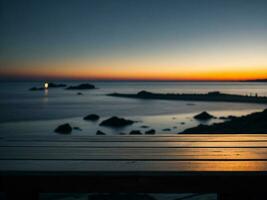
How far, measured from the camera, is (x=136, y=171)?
5.44ft

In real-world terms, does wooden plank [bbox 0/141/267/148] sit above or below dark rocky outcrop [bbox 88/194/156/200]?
above

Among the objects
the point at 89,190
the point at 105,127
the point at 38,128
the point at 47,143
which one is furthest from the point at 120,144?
the point at 38,128

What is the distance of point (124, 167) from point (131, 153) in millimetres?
366

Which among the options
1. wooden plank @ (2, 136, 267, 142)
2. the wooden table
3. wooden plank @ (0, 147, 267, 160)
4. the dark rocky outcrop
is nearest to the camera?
the wooden table

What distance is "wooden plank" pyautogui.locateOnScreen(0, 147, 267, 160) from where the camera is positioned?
6.47ft

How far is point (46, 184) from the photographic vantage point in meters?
1.69

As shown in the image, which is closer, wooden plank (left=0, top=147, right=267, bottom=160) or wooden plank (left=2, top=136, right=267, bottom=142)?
wooden plank (left=0, top=147, right=267, bottom=160)

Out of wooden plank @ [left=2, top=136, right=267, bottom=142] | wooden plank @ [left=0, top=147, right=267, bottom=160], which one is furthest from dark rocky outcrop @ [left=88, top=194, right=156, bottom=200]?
wooden plank @ [left=0, top=147, right=267, bottom=160]

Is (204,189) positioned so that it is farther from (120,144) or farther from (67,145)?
(67,145)

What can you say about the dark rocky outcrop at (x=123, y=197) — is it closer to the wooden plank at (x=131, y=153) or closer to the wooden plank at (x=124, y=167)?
the wooden plank at (x=131, y=153)

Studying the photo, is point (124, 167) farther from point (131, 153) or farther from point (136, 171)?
point (131, 153)

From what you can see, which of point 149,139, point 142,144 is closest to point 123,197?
point 149,139

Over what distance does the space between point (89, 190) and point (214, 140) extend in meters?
1.33

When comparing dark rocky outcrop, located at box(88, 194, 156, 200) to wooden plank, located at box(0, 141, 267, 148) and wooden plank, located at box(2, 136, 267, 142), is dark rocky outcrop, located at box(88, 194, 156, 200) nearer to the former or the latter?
wooden plank, located at box(2, 136, 267, 142)
